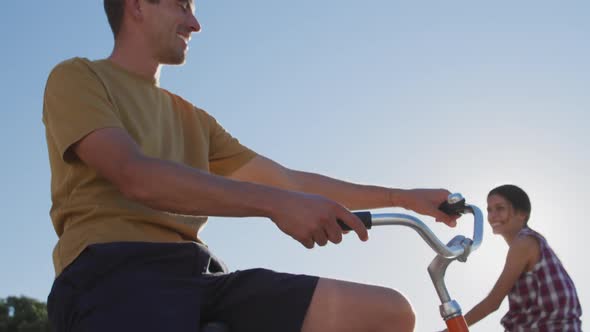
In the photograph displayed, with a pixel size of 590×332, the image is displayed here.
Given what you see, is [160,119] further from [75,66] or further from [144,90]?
[75,66]

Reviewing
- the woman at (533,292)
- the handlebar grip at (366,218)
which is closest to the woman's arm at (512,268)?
the woman at (533,292)

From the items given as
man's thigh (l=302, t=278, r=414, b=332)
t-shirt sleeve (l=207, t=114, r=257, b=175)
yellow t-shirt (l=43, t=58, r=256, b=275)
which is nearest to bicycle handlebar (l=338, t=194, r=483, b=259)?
man's thigh (l=302, t=278, r=414, b=332)

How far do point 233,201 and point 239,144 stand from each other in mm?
1331

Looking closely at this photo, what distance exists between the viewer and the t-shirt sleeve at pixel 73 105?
2.45 metres

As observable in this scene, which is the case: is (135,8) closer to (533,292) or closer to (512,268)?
(512,268)

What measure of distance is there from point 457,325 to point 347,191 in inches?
36.1

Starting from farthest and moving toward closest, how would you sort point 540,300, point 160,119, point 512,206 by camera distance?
point 512,206, point 540,300, point 160,119

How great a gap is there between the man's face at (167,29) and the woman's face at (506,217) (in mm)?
2996

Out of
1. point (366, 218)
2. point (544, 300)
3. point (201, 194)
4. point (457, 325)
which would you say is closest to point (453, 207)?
point (457, 325)

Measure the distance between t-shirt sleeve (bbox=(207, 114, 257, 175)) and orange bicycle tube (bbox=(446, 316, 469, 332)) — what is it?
135 centimetres

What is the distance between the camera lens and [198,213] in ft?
7.29

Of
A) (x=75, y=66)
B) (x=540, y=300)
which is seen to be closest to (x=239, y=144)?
(x=75, y=66)

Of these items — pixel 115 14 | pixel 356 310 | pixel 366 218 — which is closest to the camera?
pixel 366 218

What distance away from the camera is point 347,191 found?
3176 mm
